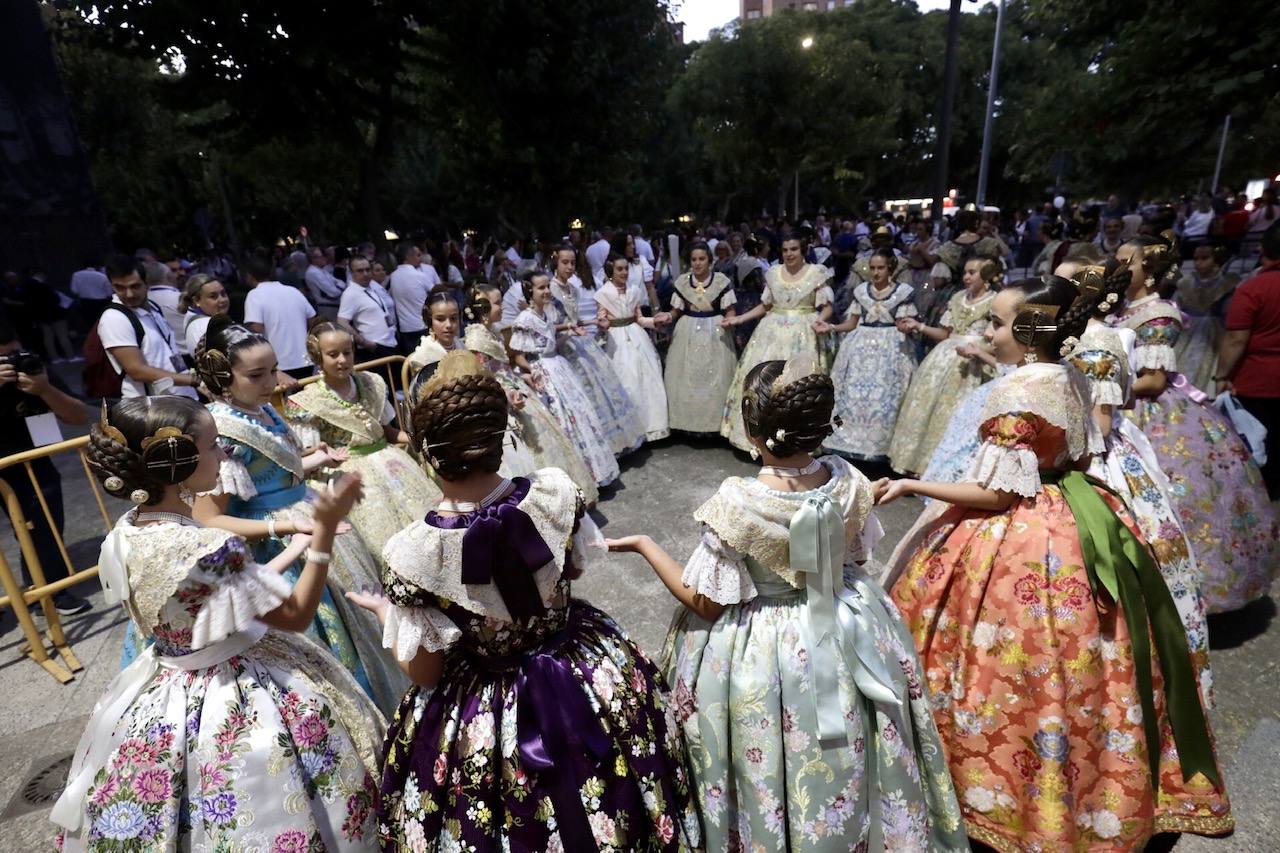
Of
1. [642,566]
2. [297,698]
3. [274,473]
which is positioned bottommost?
[642,566]

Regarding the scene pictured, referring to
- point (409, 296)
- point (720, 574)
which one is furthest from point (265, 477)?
point (409, 296)

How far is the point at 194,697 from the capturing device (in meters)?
2.17

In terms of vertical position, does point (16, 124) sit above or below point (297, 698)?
above

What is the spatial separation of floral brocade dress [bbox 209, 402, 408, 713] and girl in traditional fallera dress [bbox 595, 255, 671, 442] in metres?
4.41

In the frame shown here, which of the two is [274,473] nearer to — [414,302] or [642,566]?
[642,566]

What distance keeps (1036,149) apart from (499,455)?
11292 mm

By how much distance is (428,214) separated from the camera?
3181 cm

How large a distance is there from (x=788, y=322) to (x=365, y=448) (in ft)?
14.5

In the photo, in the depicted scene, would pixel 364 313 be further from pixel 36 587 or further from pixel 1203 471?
A: pixel 1203 471

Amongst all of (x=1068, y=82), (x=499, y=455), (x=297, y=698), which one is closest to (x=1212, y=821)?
(x=499, y=455)

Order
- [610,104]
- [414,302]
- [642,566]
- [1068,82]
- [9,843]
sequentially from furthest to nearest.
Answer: [610,104] < [414,302] < [1068,82] < [642,566] < [9,843]

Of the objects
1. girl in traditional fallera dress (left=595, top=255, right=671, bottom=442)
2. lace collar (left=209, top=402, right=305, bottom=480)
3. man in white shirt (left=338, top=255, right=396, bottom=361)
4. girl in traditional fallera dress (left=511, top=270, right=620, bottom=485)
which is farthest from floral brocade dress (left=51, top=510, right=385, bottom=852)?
man in white shirt (left=338, top=255, right=396, bottom=361)

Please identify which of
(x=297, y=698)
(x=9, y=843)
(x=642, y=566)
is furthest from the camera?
(x=642, y=566)

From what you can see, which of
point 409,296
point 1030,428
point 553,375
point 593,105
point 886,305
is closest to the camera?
point 1030,428
